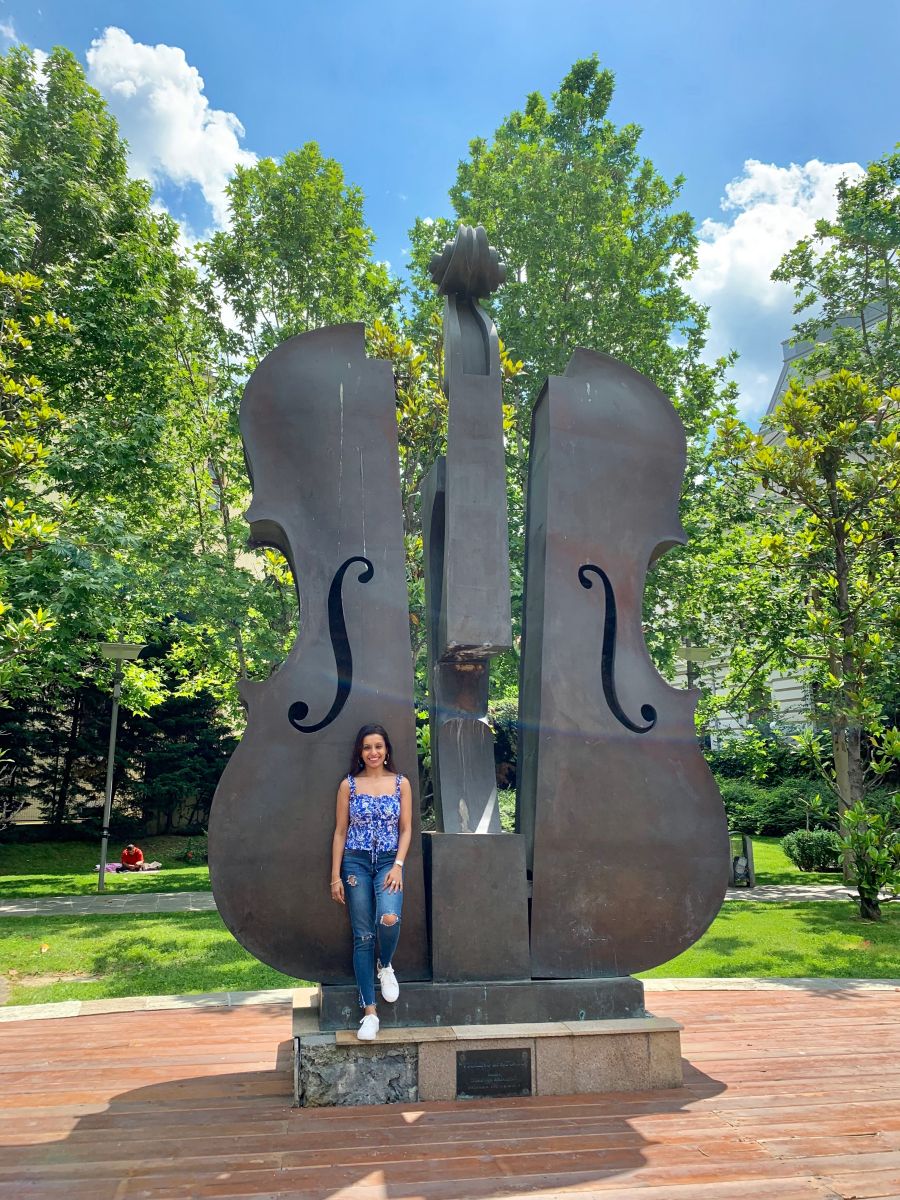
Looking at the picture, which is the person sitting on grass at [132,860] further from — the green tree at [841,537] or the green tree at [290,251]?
the green tree at [841,537]

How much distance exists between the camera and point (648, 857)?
3861 mm

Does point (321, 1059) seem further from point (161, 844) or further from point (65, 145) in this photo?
point (161, 844)

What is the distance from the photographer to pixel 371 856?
3584 mm

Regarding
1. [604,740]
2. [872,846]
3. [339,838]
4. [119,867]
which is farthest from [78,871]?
[604,740]

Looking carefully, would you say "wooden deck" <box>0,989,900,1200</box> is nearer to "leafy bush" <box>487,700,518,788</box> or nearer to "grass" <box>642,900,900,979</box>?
"grass" <box>642,900,900,979</box>

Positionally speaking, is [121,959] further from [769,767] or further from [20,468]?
[769,767]

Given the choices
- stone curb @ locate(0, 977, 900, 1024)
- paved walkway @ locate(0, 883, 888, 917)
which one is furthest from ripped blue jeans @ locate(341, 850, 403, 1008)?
paved walkway @ locate(0, 883, 888, 917)

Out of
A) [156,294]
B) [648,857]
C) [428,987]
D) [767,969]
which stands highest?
[156,294]

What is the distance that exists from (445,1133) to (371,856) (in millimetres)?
1026

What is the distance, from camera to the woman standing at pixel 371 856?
11.5 feet

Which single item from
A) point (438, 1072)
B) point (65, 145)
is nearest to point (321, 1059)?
point (438, 1072)

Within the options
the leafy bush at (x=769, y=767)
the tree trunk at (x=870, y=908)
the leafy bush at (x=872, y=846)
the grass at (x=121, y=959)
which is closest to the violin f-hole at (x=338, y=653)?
the grass at (x=121, y=959)

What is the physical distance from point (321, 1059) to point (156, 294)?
12054 millimetres

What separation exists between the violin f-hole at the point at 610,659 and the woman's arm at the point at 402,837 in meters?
1.03
